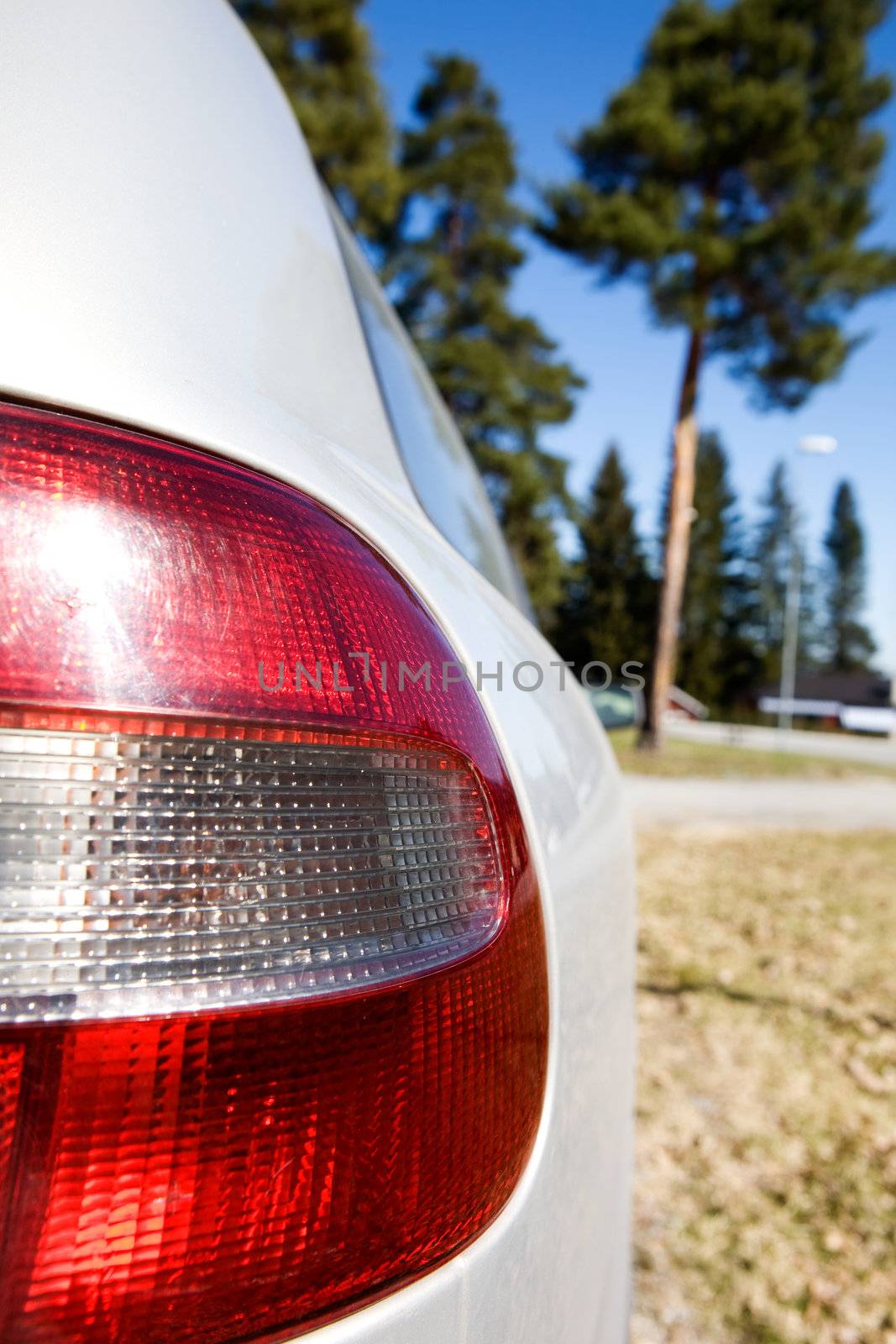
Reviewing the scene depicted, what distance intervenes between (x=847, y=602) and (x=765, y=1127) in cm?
8488

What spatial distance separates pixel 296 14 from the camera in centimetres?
1773

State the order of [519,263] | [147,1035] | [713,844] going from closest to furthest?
[147,1035], [713,844], [519,263]

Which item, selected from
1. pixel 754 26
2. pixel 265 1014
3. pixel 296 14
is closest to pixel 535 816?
pixel 265 1014

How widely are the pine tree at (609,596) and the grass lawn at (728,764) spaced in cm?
2350

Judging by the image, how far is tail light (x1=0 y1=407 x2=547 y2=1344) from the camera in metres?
0.49

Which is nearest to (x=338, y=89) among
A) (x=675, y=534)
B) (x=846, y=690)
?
(x=675, y=534)

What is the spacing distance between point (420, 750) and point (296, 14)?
21759 mm

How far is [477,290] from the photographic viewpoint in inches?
973

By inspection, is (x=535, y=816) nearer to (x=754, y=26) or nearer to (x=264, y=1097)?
(x=264, y=1097)

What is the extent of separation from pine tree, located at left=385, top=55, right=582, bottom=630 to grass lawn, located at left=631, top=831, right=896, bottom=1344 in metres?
→ 20.5

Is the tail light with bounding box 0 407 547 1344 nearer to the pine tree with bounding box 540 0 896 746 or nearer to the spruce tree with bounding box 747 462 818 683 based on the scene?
the pine tree with bounding box 540 0 896 746

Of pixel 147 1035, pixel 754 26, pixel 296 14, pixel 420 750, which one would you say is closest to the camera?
pixel 147 1035

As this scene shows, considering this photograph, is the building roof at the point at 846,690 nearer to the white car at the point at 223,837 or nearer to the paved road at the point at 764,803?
the paved road at the point at 764,803

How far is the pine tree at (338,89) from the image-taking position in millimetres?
17156
